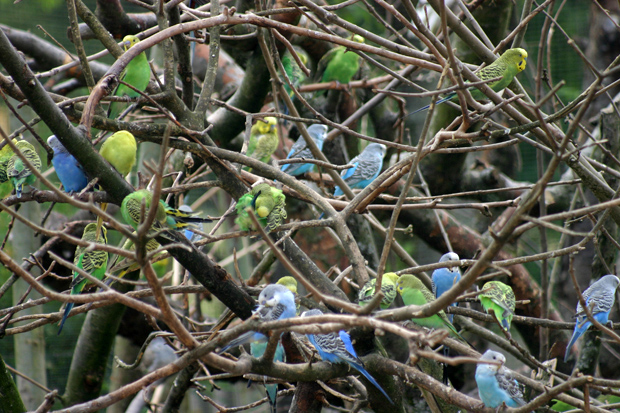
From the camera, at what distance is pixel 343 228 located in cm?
204

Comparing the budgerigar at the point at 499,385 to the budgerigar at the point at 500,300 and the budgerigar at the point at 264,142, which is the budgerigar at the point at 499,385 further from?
the budgerigar at the point at 264,142

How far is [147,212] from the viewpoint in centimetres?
201

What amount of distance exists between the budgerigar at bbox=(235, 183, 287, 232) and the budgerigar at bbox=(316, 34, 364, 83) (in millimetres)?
1903

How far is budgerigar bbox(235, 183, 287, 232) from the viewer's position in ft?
7.88

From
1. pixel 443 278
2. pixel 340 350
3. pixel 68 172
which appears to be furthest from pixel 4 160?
pixel 443 278

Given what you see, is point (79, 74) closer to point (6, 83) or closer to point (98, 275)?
point (98, 275)

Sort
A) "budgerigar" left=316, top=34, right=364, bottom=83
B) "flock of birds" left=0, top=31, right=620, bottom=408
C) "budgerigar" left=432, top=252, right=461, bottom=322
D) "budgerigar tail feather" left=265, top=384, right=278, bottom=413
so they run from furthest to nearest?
"budgerigar" left=316, top=34, right=364, bottom=83
"budgerigar" left=432, top=252, right=461, bottom=322
"budgerigar tail feather" left=265, top=384, right=278, bottom=413
"flock of birds" left=0, top=31, right=620, bottom=408

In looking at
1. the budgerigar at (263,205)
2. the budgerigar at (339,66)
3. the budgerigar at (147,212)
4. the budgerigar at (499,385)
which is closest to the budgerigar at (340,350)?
the budgerigar at (499,385)

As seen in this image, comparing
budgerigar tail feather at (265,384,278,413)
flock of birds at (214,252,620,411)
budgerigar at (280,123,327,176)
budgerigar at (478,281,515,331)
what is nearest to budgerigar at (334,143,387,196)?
budgerigar at (280,123,327,176)

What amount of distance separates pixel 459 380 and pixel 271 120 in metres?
2.41

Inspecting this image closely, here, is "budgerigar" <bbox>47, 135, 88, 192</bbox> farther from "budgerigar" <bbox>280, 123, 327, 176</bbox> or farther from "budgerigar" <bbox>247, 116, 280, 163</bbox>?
"budgerigar" <bbox>247, 116, 280, 163</bbox>

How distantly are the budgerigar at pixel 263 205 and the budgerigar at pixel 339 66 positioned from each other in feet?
6.24

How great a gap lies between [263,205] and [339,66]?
207 cm

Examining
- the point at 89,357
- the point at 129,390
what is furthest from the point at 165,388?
the point at 129,390
